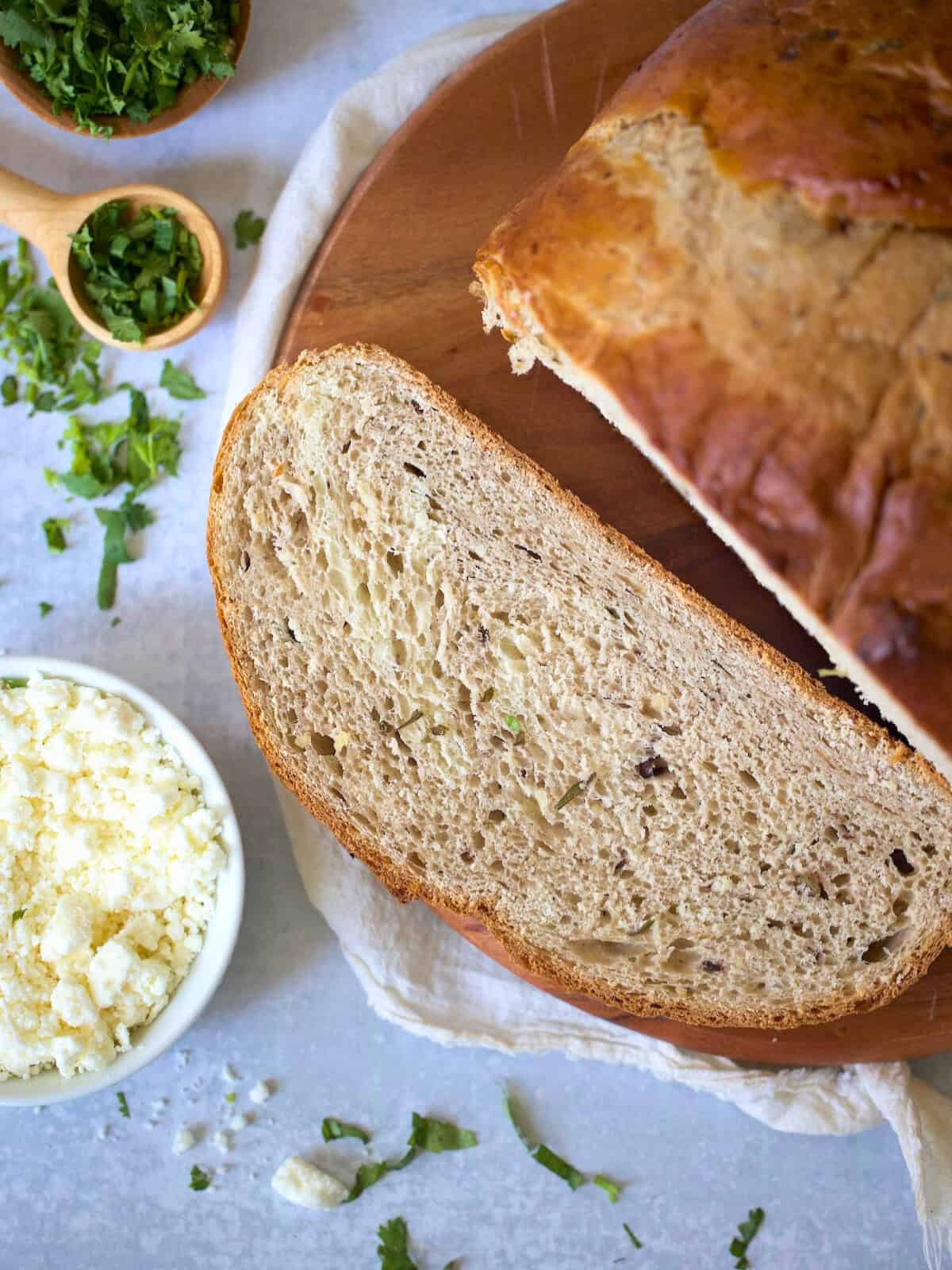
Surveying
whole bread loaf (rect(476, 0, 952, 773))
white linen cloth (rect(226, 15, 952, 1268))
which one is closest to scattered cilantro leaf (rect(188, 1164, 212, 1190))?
white linen cloth (rect(226, 15, 952, 1268))

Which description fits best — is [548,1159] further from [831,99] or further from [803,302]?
[831,99]

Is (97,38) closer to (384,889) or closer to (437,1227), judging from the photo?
(384,889)

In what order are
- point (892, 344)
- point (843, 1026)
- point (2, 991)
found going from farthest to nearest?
point (843, 1026) → point (2, 991) → point (892, 344)

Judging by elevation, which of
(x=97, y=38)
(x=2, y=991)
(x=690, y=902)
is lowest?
(x=2, y=991)

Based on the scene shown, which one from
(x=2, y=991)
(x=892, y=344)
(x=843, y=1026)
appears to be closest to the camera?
(x=892, y=344)

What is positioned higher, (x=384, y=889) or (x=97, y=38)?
(x=97, y=38)

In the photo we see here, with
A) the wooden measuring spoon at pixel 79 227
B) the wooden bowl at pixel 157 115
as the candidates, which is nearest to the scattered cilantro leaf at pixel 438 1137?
the wooden measuring spoon at pixel 79 227

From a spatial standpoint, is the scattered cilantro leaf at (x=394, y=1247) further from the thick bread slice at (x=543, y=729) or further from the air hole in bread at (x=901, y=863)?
the air hole in bread at (x=901, y=863)

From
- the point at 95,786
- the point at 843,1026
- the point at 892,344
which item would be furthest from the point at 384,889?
the point at 892,344
